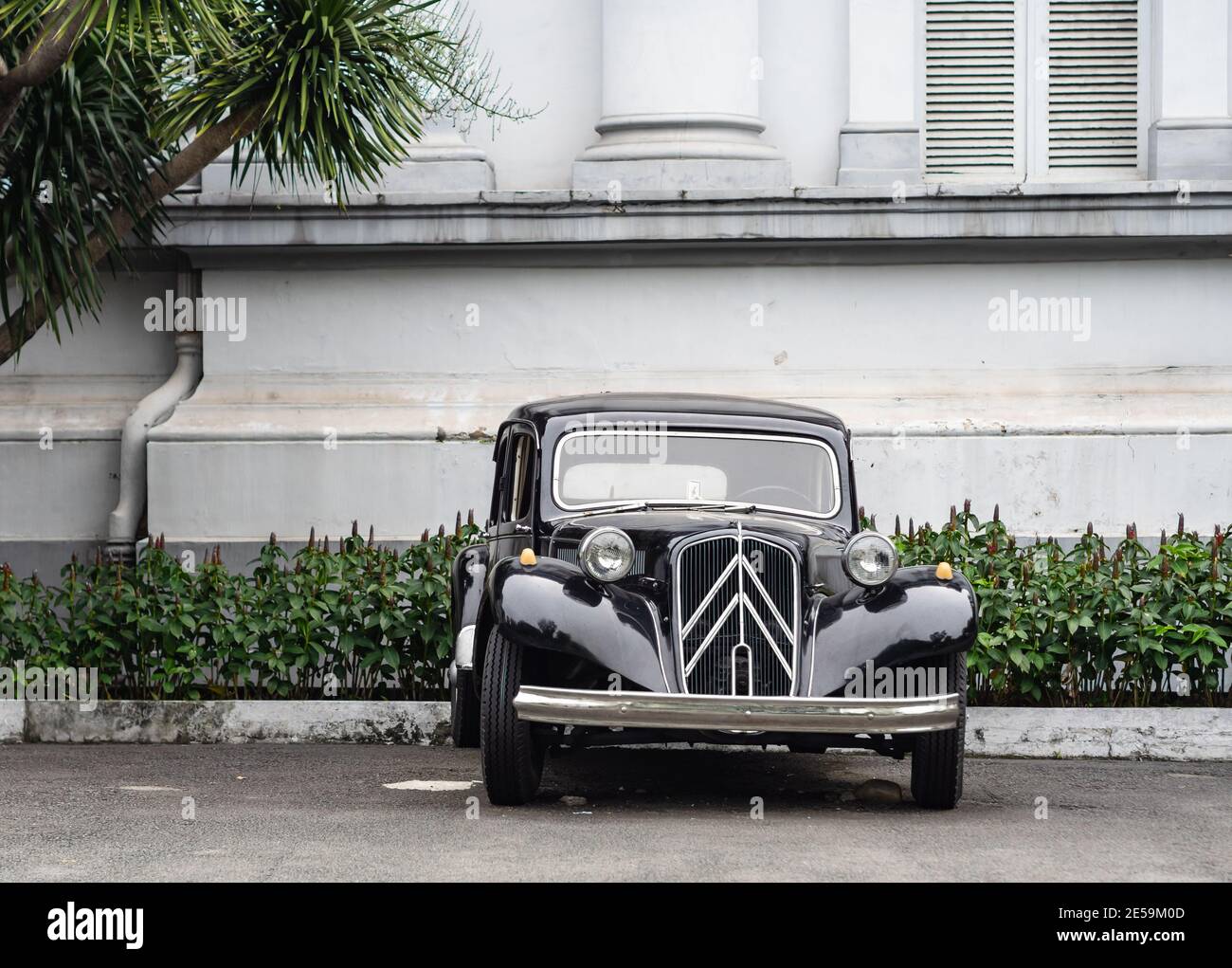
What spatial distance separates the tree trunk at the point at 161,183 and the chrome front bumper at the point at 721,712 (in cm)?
423

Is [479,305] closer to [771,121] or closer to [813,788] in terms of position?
[771,121]

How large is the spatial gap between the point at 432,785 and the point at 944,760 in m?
2.25

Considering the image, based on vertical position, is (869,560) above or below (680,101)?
below

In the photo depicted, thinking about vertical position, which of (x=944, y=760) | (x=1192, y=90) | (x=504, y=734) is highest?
(x=1192, y=90)

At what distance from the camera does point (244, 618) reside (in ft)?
27.9

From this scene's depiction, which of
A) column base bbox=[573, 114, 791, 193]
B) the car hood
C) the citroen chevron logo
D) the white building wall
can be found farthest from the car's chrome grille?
column base bbox=[573, 114, 791, 193]

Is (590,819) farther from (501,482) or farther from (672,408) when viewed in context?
(501,482)

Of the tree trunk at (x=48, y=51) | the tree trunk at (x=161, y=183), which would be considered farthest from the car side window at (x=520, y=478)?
the tree trunk at (x=48, y=51)

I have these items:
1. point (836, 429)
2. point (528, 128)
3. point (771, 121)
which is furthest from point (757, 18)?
point (836, 429)

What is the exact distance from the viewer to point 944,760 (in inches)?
243

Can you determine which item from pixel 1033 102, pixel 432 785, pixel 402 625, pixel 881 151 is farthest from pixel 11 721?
pixel 1033 102

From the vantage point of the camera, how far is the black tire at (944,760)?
20.2 ft

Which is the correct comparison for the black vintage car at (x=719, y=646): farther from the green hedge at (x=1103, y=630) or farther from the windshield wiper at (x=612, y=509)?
the green hedge at (x=1103, y=630)

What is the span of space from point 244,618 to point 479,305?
4.11m
